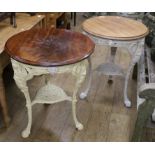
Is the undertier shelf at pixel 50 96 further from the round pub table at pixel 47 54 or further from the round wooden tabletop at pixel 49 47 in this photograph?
the round wooden tabletop at pixel 49 47

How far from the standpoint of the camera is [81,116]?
1.97m

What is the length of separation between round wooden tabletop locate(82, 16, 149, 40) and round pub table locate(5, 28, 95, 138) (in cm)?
26

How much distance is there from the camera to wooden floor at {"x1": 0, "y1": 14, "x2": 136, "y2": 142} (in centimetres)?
177

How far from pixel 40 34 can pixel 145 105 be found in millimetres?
832

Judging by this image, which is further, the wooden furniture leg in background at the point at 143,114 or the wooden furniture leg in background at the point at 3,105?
the wooden furniture leg in background at the point at 3,105

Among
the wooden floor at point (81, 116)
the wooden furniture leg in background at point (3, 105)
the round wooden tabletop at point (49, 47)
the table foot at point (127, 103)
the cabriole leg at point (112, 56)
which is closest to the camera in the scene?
the round wooden tabletop at point (49, 47)

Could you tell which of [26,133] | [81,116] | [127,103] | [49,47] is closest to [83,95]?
[81,116]

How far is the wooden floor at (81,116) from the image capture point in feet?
5.80

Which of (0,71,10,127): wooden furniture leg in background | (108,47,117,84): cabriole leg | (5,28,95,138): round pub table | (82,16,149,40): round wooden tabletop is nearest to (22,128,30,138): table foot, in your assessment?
(5,28,95,138): round pub table

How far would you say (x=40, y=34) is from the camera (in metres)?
1.65

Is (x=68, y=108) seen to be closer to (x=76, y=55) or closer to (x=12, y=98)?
(x=12, y=98)

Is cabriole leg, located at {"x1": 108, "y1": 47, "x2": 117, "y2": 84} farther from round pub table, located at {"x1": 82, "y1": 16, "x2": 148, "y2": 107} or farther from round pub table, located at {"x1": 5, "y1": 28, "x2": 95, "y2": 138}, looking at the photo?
round pub table, located at {"x1": 5, "y1": 28, "x2": 95, "y2": 138}

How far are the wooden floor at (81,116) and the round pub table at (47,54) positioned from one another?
6.9 inches

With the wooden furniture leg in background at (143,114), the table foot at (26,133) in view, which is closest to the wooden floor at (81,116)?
the table foot at (26,133)
